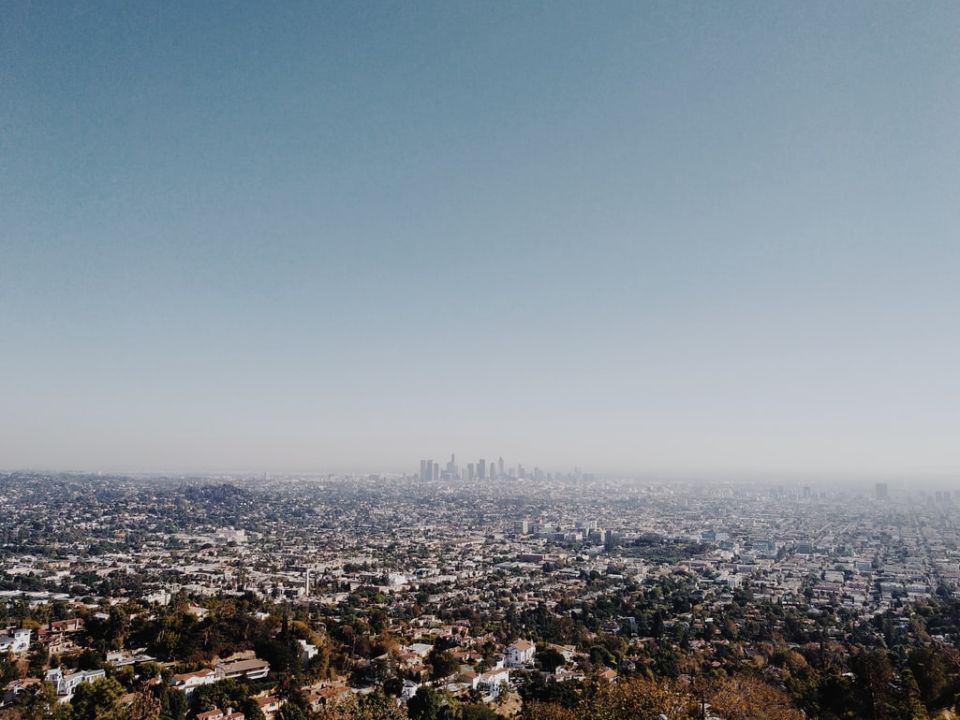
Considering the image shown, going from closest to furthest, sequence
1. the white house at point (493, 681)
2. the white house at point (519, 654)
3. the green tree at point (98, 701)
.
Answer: the green tree at point (98, 701)
the white house at point (493, 681)
the white house at point (519, 654)

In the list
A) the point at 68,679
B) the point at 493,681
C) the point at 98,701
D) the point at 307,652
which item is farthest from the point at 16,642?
the point at 493,681

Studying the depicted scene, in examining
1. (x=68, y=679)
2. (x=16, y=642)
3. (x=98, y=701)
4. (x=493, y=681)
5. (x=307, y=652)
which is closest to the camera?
(x=98, y=701)

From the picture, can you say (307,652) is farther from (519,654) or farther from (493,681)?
(519,654)

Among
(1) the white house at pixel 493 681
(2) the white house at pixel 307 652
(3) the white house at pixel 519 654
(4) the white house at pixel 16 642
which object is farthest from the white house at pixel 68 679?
(3) the white house at pixel 519 654

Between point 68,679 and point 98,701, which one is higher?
point 98,701

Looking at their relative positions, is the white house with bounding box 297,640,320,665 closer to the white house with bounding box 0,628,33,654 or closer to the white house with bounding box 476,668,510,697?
the white house with bounding box 476,668,510,697

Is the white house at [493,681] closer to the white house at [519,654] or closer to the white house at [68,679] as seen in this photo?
the white house at [519,654]

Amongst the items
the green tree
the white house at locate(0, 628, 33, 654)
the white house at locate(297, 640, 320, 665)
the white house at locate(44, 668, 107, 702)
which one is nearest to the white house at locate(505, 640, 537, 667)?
the white house at locate(297, 640, 320, 665)

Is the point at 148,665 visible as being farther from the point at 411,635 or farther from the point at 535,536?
the point at 535,536

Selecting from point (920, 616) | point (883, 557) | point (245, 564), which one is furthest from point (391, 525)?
point (920, 616)
